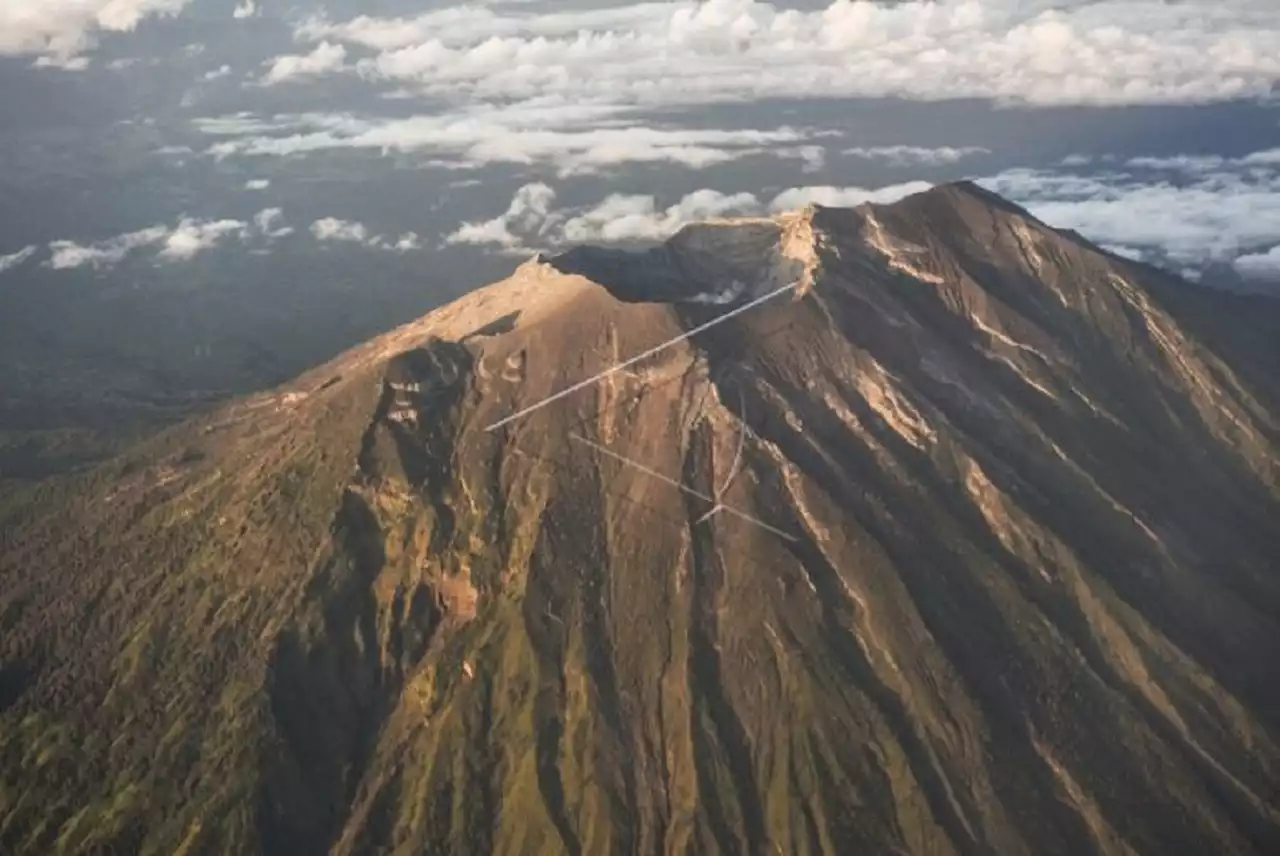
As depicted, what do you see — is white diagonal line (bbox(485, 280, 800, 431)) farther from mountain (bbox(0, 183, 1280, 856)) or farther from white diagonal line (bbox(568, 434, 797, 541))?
white diagonal line (bbox(568, 434, 797, 541))

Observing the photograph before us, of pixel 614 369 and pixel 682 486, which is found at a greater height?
pixel 614 369

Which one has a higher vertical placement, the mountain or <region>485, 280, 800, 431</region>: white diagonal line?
<region>485, 280, 800, 431</region>: white diagonal line

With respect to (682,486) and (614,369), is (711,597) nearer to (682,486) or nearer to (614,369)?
(682,486)

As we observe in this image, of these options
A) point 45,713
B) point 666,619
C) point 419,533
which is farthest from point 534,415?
point 45,713

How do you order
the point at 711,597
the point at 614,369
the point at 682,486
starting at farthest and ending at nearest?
the point at 614,369, the point at 682,486, the point at 711,597

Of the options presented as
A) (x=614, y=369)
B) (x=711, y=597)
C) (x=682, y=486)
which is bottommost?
(x=711, y=597)

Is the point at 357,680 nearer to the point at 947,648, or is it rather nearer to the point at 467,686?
the point at 467,686

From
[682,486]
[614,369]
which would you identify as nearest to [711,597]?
[682,486]

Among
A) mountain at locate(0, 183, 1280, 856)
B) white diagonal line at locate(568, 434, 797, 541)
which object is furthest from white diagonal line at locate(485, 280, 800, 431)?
white diagonal line at locate(568, 434, 797, 541)
